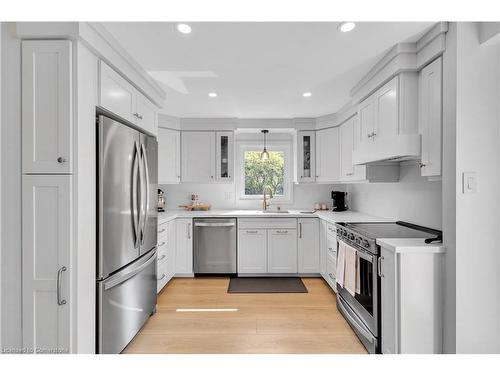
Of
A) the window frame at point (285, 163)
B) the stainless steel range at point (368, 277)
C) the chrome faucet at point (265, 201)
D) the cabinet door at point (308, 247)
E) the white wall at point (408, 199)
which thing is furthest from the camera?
the window frame at point (285, 163)

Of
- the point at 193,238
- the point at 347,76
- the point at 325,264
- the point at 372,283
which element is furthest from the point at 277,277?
the point at 347,76

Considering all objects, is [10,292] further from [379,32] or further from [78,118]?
[379,32]

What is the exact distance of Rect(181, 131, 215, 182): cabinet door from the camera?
401cm

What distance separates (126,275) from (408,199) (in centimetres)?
262

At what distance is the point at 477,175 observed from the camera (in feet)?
5.27

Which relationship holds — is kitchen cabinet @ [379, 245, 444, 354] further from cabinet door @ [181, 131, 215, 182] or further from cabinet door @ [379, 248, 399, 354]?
cabinet door @ [181, 131, 215, 182]

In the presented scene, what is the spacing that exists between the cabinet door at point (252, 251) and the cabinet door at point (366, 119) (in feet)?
6.08

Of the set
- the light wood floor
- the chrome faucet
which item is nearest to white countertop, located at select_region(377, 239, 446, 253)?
the light wood floor

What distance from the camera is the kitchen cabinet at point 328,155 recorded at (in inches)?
149

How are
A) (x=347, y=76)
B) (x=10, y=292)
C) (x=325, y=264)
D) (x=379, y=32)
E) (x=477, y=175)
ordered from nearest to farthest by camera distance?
(x=10, y=292) < (x=477, y=175) < (x=379, y=32) < (x=347, y=76) < (x=325, y=264)

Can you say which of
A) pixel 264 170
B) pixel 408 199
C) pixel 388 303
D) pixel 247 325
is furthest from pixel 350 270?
pixel 264 170

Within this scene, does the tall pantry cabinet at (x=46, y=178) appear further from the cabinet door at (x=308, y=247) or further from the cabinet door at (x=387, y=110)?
the cabinet door at (x=308, y=247)

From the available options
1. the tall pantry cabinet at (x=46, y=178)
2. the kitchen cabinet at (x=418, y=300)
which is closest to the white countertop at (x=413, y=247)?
the kitchen cabinet at (x=418, y=300)

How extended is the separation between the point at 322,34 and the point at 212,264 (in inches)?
121
